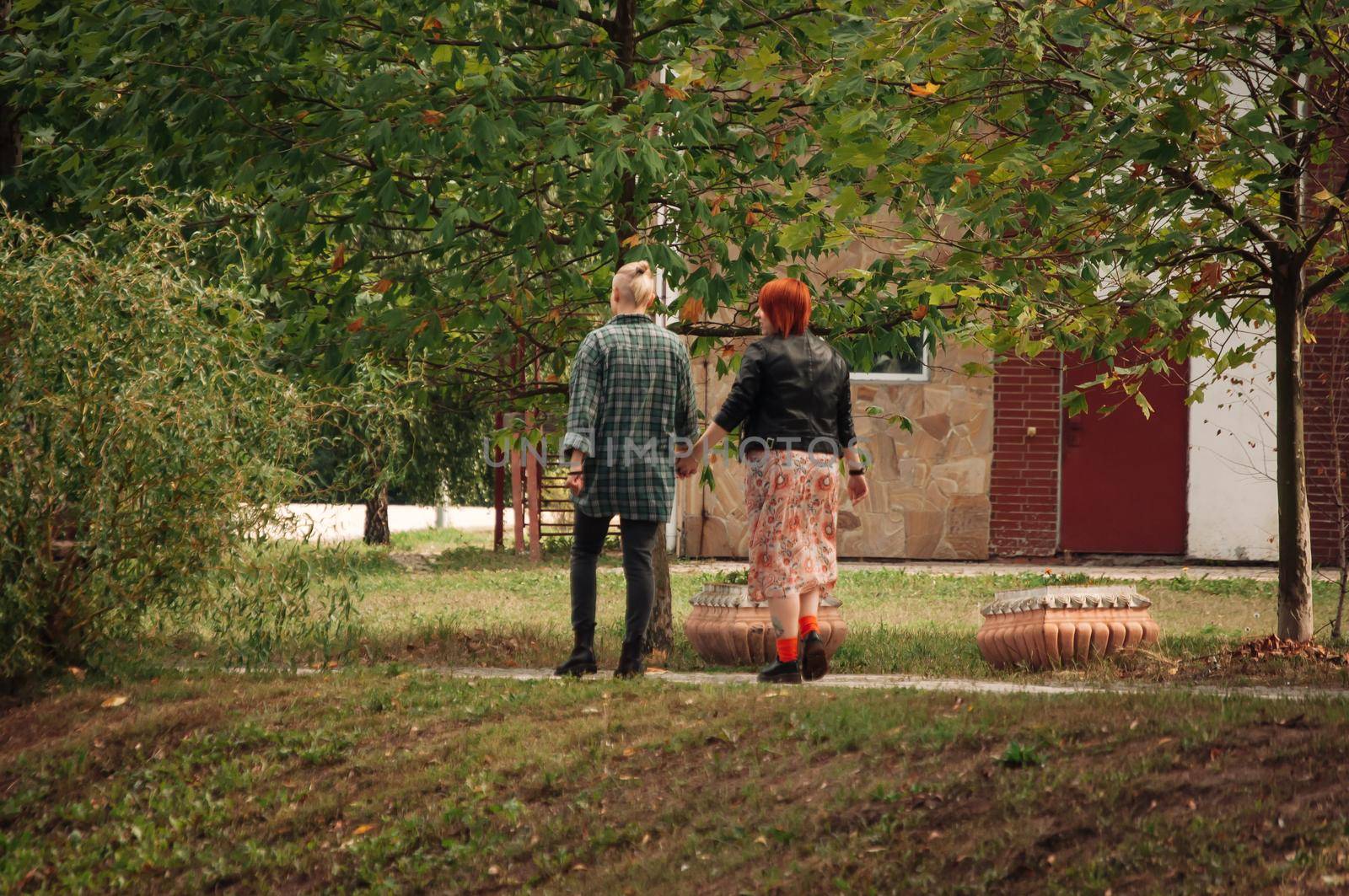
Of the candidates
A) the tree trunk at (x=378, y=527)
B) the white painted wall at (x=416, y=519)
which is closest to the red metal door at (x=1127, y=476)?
the white painted wall at (x=416, y=519)

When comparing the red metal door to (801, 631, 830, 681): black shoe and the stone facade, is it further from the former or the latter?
(801, 631, 830, 681): black shoe

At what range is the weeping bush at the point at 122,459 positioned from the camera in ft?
24.2

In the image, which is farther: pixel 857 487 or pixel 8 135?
pixel 8 135

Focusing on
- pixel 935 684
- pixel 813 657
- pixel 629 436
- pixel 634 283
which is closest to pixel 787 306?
pixel 634 283

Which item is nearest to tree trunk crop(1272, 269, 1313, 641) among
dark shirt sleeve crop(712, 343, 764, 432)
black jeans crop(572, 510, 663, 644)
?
dark shirt sleeve crop(712, 343, 764, 432)

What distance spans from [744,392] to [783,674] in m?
1.39

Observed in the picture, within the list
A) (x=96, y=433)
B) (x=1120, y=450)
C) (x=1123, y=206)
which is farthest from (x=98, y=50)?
(x=1120, y=450)

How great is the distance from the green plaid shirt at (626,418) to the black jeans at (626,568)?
0.10m

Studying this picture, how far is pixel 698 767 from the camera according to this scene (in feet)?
18.9

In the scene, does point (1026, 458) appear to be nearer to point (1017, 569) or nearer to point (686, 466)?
point (1017, 569)

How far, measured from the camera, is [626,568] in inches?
295

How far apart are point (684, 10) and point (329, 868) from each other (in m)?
5.51

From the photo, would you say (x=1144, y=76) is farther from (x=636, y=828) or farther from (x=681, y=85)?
(x=636, y=828)

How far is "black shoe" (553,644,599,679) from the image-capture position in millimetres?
7602
